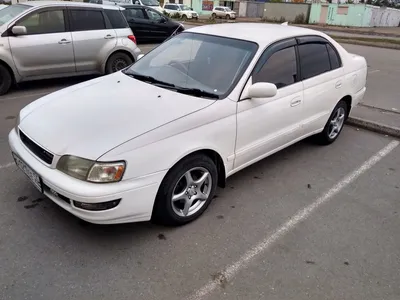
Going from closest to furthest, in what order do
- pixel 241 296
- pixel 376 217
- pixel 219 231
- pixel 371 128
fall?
pixel 241 296
pixel 219 231
pixel 376 217
pixel 371 128

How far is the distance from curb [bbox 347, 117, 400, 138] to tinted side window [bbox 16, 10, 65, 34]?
567 cm

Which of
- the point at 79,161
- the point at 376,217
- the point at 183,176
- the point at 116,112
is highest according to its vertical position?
the point at 116,112

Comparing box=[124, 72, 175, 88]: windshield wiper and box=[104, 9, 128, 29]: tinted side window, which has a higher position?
box=[104, 9, 128, 29]: tinted side window

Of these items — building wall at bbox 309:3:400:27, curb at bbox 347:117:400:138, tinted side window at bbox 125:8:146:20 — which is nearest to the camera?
curb at bbox 347:117:400:138

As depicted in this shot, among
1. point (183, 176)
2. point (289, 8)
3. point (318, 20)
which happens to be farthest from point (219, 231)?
point (289, 8)

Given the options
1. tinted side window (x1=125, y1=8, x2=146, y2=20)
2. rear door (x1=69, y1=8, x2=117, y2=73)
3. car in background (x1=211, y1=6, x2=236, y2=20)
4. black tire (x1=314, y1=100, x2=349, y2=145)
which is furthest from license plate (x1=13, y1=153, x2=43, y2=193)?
car in background (x1=211, y1=6, x2=236, y2=20)

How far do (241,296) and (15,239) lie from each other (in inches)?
72.4

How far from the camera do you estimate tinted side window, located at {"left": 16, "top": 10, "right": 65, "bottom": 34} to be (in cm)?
651

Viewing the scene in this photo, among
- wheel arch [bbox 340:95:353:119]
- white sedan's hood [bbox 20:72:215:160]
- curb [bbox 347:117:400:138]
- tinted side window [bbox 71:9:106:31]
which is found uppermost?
tinted side window [bbox 71:9:106:31]

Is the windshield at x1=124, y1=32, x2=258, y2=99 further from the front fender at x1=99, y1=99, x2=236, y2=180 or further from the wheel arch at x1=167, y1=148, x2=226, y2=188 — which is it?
the wheel arch at x1=167, y1=148, x2=226, y2=188

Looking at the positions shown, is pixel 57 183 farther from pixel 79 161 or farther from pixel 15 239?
pixel 15 239

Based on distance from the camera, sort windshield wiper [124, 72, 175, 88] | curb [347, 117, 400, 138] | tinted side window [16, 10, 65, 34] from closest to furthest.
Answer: windshield wiper [124, 72, 175, 88] < curb [347, 117, 400, 138] < tinted side window [16, 10, 65, 34]

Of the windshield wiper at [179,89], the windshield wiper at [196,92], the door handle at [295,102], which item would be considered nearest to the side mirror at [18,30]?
the windshield wiper at [179,89]

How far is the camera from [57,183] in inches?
100
